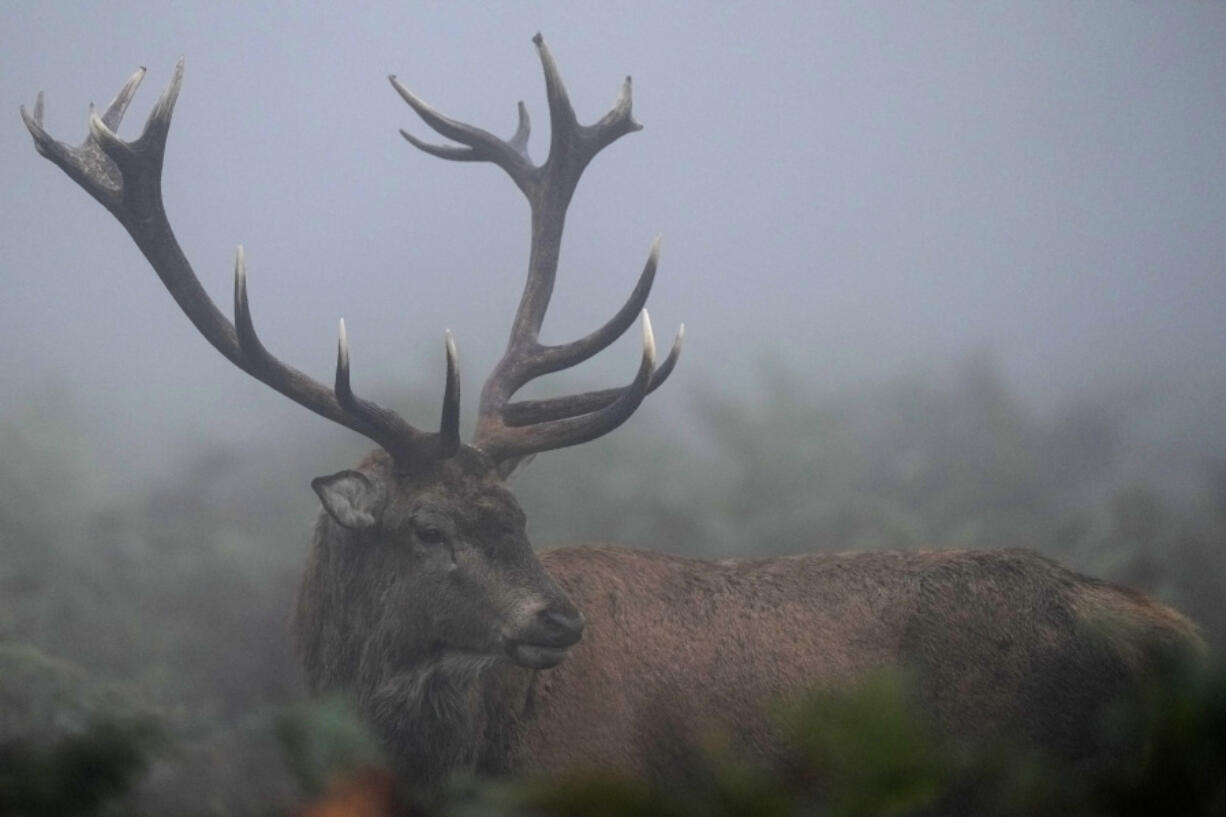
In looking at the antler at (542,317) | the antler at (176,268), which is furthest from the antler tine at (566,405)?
the antler at (176,268)

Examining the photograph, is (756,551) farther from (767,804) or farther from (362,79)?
(362,79)

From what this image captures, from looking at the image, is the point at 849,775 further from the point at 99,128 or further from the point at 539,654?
the point at 99,128

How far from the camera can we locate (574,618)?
3.89 metres

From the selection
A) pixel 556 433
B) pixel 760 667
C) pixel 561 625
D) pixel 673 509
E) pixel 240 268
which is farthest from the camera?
pixel 673 509

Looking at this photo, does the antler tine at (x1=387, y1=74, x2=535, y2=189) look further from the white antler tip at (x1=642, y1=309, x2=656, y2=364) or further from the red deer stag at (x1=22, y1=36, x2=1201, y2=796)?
the white antler tip at (x1=642, y1=309, x2=656, y2=364)

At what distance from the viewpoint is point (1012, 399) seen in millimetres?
10984

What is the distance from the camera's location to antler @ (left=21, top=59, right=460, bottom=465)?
14.4ft

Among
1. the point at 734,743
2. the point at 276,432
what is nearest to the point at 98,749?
the point at 734,743

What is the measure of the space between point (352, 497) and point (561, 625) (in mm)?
914

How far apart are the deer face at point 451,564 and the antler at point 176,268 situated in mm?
133

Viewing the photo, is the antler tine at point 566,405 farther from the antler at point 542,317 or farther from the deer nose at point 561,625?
the deer nose at point 561,625

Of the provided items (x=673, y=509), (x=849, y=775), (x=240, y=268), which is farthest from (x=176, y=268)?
(x=849, y=775)

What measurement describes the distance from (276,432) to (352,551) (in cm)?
608

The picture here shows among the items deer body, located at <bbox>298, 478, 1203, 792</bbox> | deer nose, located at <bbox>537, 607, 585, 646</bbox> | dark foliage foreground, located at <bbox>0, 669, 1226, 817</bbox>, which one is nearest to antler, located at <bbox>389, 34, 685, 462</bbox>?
deer body, located at <bbox>298, 478, 1203, 792</bbox>
